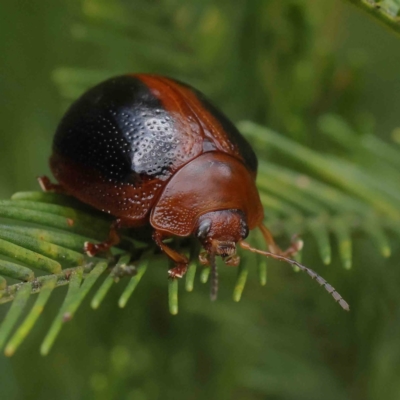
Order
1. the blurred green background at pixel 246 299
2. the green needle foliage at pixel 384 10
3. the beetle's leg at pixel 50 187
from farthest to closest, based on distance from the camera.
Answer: the blurred green background at pixel 246 299 < the beetle's leg at pixel 50 187 < the green needle foliage at pixel 384 10

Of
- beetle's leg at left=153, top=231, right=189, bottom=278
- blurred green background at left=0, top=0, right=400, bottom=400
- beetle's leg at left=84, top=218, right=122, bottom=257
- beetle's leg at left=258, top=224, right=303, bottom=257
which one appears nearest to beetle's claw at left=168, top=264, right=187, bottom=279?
beetle's leg at left=153, top=231, right=189, bottom=278

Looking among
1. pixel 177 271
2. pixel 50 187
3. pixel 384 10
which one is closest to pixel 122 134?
pixel 50 187

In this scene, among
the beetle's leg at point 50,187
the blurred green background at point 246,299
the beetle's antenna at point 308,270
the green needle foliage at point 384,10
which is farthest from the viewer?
the blurred green background at point 246,299

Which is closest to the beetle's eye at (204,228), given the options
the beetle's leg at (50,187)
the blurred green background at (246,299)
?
the beetle's leg at (50,187)

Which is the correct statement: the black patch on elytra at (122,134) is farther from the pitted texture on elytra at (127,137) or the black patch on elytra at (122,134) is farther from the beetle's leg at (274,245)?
the beetle's leg at (274,245)

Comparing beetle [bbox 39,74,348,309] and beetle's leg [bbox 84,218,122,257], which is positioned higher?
beetle [bbox 39,74,348,309]

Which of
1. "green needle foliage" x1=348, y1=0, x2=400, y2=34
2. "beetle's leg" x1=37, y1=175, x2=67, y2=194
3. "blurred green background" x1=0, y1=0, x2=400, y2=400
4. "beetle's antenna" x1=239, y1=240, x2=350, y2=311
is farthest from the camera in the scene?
"blurred green background" x1=0, y1=0, x2=400, y2=400

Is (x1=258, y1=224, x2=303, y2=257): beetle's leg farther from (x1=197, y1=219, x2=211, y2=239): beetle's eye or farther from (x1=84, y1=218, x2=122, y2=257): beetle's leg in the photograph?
(x1=84, y1=218, x2=122, y2=257): beetle's leg
